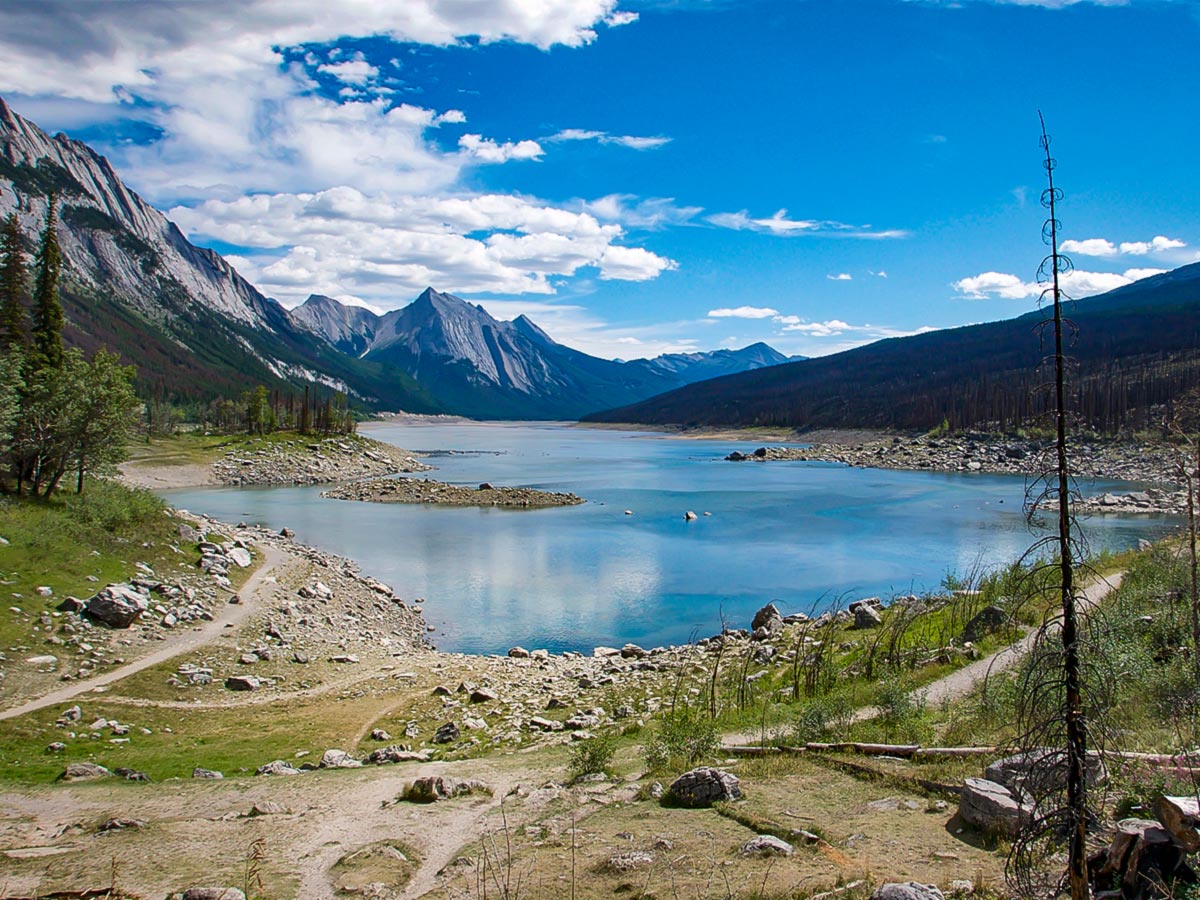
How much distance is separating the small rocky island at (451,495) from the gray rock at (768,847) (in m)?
58.1

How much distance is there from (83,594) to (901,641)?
24665mm

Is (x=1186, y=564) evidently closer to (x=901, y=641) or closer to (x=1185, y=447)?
(x=901, y=641)

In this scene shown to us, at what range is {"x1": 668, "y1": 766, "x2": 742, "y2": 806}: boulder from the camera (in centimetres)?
1137

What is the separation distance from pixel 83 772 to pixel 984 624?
860 inches

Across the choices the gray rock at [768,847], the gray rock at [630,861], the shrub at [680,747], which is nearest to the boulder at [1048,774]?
the gray rock at [768,847]

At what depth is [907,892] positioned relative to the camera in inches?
285

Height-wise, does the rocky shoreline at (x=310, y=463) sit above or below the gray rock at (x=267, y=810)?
above

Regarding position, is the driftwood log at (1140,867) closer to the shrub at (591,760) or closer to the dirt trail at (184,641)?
the shrub at (591,760)

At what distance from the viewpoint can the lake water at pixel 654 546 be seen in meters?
32.6

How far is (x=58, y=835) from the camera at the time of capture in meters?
10.9

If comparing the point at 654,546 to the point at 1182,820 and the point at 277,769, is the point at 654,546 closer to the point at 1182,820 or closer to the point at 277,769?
the point at 277,769

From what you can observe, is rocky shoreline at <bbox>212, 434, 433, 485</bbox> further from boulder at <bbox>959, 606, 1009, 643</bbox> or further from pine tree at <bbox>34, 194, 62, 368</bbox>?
boulder at <bbox>959, 606, 1009, 643</bbox>

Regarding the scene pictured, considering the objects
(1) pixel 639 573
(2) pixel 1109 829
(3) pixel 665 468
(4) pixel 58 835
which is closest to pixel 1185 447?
(2) pixel 1109 829

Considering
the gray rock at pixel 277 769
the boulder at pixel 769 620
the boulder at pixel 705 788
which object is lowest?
the boulder at pixel 769 620
